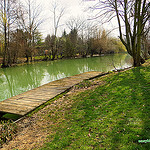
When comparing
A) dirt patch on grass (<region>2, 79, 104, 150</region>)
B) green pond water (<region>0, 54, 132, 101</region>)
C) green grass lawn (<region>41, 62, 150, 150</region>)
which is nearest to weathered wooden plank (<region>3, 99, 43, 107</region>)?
dirt patch on grass (<region>2, 79, 104, 150</region>)

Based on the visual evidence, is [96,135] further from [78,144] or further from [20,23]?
[20,23]

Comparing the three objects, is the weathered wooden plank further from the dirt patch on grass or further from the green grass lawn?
the green grass lawn

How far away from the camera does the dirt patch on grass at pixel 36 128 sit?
3209mm

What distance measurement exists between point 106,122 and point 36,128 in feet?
6.54

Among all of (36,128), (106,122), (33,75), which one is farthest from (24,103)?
(33,75)

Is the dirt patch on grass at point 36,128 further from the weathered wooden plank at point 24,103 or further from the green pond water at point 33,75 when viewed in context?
the green pond water at point 33,75

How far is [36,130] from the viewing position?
12.3ft

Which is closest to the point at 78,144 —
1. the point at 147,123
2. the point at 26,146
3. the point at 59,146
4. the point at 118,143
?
the point at 59,146

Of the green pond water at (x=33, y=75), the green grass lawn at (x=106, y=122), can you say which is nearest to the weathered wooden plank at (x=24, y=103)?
the green grass lawn at (x=106, y=122)

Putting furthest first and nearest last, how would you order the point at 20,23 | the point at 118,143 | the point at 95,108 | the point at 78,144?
the point at 20,23 < the point at 95,108 < the point at 78,144 < the point at 118,143

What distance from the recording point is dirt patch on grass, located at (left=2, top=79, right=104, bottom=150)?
3.21 m

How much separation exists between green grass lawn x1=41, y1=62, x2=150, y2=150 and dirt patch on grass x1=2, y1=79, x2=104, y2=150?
134 millimetres

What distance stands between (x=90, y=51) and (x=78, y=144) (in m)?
41.9

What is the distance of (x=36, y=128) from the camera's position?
387cm
